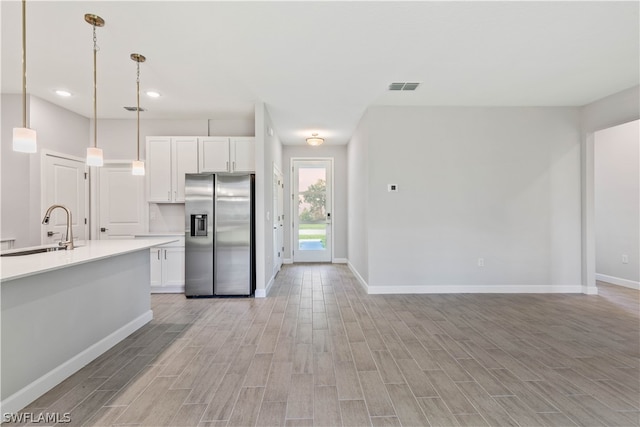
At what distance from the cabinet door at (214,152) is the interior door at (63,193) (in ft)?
6.03

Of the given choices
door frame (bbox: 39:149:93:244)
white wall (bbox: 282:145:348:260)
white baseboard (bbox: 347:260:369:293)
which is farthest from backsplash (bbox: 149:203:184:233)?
white baseboard (bbox: 347:260:369:293)

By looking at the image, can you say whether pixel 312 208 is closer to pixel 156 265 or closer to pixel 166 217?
pixel 166 217

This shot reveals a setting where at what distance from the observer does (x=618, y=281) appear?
4.79m

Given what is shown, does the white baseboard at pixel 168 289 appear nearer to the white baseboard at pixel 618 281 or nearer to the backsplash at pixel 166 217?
the backsplash at pixel 166 217

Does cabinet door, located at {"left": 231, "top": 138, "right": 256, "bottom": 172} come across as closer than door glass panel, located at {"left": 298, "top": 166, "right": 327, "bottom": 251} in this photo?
Yes

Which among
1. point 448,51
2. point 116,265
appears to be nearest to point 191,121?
point 116,265

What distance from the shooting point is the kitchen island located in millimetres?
1778

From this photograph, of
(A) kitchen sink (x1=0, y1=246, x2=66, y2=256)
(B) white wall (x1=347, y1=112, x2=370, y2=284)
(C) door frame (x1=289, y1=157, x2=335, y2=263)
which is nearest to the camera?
(A) kitchen sink (x1=0, y1=246, x2=66, y2=256)

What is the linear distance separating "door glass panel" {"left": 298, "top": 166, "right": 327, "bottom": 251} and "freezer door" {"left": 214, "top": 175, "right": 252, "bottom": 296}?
2858 mm

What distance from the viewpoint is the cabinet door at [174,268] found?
14.4ft

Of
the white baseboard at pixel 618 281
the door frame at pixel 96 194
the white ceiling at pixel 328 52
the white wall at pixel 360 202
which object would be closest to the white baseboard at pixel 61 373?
the door frame at pixel 96 194

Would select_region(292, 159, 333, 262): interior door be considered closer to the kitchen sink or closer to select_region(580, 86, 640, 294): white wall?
select_region(580, 86, 640, 294): white wall

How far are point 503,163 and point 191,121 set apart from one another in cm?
500

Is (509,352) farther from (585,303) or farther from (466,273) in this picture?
(585,303)
